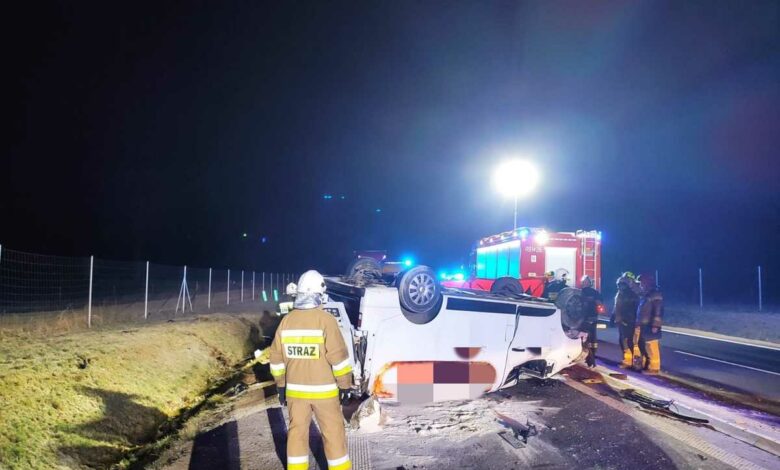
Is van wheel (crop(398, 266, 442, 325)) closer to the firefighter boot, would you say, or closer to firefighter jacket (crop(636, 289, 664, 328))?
firefighter jacket (crop(636, 289, 664, 328))

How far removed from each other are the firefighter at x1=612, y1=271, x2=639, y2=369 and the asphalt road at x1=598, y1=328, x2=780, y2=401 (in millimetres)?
661

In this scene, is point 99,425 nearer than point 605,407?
Yes

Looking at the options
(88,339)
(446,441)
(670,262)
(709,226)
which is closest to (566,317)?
(446,441)

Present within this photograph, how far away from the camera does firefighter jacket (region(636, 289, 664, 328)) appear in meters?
8.30

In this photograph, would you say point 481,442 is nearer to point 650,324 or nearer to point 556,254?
point 650,324

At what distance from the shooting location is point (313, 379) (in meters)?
3.71

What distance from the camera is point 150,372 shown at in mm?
7047

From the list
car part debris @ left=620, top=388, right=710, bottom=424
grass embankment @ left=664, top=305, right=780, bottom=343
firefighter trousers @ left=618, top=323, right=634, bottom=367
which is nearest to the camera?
car part debris @ left=620, top=388, right=710, bottom=424

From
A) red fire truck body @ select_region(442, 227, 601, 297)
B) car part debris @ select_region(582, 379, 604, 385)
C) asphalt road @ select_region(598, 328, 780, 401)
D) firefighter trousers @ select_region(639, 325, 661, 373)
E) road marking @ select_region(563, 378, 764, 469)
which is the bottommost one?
asphalt road @ select_region(598, 328, 780, 401)

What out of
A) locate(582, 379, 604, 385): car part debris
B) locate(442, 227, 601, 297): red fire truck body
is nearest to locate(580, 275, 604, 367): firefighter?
locate(582, 379, 604, 385): car part debris

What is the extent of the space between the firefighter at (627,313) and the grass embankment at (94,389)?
7.08 metres

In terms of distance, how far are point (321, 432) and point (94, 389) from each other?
355cm

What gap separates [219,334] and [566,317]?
7572 millimetres

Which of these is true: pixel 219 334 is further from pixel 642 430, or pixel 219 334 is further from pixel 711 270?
pixel 711 270
